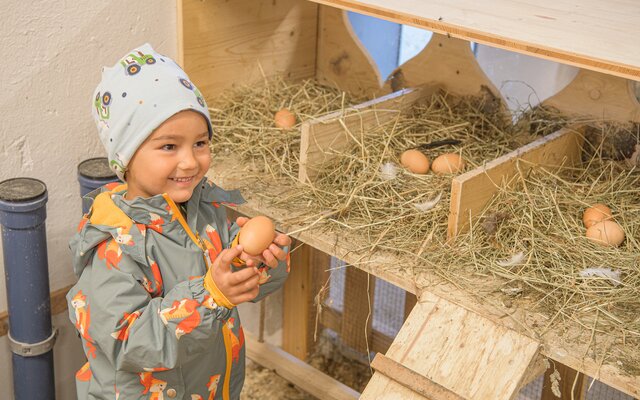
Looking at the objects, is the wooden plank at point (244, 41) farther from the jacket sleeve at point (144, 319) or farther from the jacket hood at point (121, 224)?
the jacket sleeve at point (144, 319)

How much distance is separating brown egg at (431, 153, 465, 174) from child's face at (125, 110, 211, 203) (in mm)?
659

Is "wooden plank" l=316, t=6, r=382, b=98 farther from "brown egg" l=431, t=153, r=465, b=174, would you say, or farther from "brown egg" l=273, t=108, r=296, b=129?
"brown egg" l=431, t=153, r=465, b=174

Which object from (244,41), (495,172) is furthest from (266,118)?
(495,172)

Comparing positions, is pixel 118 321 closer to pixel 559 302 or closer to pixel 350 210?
pixel 350 210

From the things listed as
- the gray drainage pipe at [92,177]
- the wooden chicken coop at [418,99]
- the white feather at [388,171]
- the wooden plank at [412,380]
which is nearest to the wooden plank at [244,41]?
the wooden chicken coop at [418,99]

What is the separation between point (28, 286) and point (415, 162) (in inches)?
38.3

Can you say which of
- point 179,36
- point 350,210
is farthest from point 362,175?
point 179,36

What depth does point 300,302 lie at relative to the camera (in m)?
2.79

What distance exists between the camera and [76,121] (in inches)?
81.4

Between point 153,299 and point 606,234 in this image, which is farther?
point 606,234

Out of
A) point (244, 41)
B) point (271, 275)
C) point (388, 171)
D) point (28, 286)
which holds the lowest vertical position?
point (28, 286)

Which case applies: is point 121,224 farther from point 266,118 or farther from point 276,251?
point 266,118

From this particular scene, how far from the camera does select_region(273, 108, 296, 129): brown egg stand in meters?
2.22

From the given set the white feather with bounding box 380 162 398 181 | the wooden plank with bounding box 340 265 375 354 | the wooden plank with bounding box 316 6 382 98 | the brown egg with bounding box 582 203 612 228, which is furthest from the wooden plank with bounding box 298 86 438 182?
the wooden plank with bounding box 340 265 375 354
